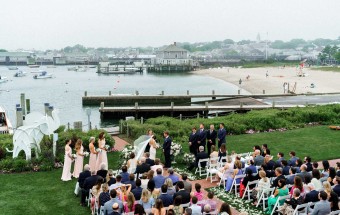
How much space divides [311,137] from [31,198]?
15.1 m

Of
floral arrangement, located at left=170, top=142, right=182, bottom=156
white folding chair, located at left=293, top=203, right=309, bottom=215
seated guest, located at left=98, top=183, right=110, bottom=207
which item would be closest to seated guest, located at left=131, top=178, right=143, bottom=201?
seated guest, located at left=98, top=183, right=110, bottom=207

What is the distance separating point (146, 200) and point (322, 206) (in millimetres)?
4343

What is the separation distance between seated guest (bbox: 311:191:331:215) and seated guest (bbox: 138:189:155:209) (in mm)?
4039

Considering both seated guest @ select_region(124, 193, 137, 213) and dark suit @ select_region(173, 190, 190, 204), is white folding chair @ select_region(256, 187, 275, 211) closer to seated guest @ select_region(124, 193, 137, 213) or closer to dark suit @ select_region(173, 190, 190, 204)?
dark suit @ select_region(173, 190, 190, 204)

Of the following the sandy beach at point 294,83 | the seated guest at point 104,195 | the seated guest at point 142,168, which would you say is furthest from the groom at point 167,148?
the sandy beach at point 294,83

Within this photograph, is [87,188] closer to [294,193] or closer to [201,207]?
[201,207]

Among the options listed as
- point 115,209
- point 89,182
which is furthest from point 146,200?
point 89,182

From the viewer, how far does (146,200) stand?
33.4 feet

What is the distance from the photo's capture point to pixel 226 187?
13641 mm

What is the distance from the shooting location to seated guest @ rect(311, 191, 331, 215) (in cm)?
969

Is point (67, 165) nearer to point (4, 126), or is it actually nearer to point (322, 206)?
point (322, 206)

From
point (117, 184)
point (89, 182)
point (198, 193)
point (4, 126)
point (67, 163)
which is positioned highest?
point (117, 184)

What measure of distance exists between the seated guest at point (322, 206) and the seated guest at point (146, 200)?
4.04m

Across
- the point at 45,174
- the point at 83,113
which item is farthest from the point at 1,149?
the point at 83,113
